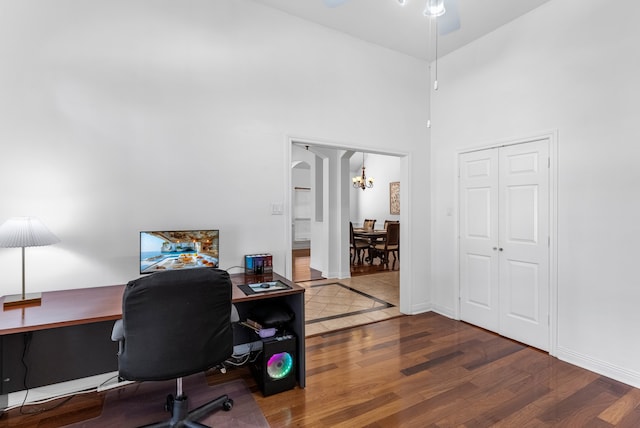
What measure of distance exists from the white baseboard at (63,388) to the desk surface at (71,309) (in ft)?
2.19

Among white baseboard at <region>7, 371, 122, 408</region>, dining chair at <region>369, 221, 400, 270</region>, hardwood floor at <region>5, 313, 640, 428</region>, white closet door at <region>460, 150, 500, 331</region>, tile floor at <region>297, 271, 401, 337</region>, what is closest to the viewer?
hardwood floor at <region>5, 313, 640, 428</region>

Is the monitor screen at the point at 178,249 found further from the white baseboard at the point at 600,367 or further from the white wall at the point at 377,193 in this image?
the white wall at the point at 377,193

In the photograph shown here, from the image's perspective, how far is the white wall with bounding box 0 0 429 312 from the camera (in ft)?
7.32

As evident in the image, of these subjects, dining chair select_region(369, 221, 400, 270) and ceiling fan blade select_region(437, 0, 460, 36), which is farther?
dining chair select_region(369, 221, 400, 270)

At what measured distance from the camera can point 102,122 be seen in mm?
2414

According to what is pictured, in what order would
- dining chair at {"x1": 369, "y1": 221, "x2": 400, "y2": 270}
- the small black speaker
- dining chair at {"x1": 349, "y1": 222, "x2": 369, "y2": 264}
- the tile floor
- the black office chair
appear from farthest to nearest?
dining chair at {"x1": 349, "y1": 222, "x2": 369, "y2": 264} < dining chair at {"x1": 369, "y1": 221, "x2": 400, "y2": 270} < the tile floor < the small black speaker < the black office chair

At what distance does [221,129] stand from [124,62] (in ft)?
2.86

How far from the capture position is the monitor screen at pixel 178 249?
2.37 meters

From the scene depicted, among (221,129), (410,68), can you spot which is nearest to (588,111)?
(410,68)

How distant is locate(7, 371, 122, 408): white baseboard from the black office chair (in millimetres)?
1013

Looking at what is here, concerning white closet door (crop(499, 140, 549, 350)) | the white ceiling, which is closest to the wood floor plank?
white closet door (crop(499, 140, 549, 350))

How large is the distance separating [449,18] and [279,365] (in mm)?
2783

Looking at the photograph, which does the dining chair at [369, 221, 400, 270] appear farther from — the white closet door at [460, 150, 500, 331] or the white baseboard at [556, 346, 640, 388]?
the white baseboard at [556, 346, 640, 388]

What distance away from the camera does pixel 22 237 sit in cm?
192
